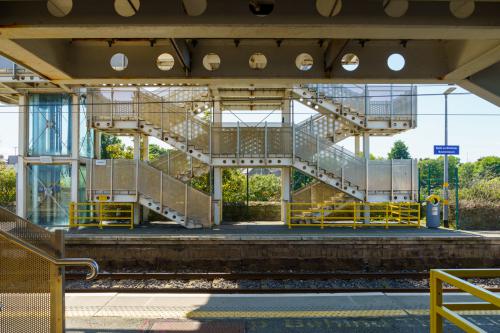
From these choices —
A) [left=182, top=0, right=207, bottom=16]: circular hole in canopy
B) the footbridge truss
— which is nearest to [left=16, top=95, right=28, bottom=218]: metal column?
the footbridge truss

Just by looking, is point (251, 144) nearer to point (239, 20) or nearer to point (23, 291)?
point (239, 20)

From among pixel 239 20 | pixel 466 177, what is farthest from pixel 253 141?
pixel 466 177

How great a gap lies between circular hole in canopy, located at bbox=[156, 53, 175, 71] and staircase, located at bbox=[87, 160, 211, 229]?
999cm

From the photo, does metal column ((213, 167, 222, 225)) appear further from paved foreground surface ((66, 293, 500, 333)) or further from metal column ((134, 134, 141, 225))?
paved foreground surface ((66, 293, 500, 333))

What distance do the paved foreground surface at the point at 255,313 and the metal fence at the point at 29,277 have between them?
158cm

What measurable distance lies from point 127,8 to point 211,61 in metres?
2.03

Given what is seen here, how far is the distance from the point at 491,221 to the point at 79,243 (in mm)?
19368

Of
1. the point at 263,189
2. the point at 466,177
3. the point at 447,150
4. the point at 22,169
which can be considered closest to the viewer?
the point at 22,169

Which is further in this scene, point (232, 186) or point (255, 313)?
point (232, 186)

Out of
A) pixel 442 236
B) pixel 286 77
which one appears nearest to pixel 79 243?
pixel 286 77

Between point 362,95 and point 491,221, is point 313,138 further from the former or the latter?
point 491,221

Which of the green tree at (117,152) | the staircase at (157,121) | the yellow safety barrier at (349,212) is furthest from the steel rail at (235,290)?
the green tree at (117,152)

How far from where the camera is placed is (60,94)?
60.0 feet

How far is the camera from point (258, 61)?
6.04 meters
